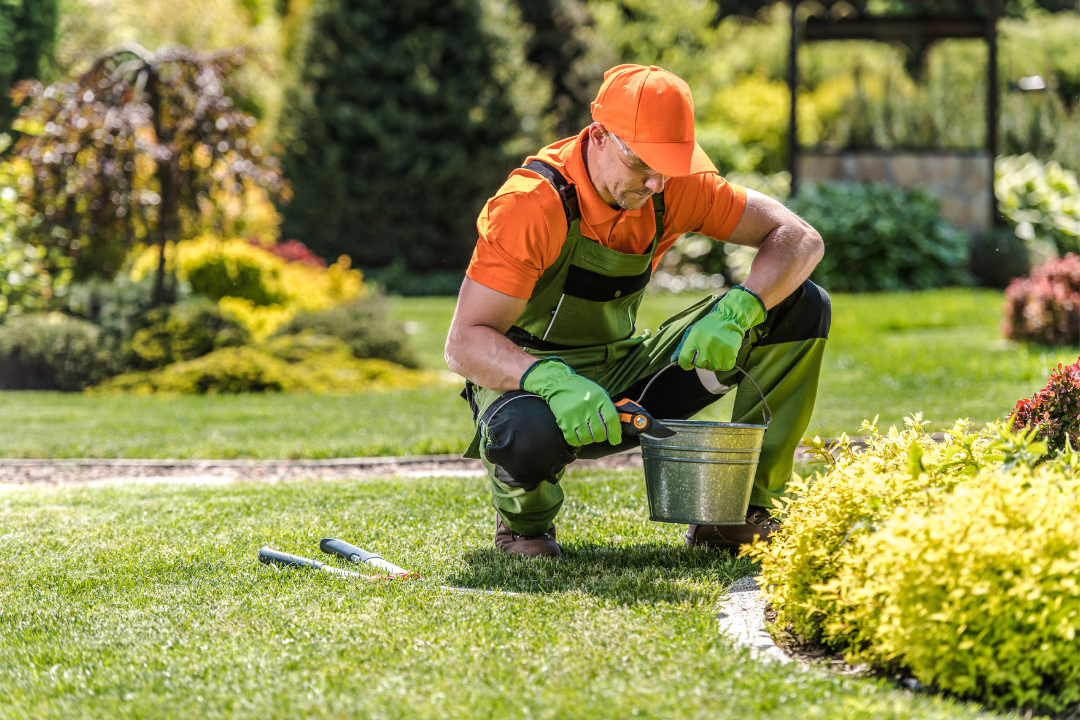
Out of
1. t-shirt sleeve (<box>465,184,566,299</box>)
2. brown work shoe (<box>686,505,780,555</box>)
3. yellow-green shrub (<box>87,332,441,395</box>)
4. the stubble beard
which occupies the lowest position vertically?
yellow-green shrub (<box>87,332,441,395</box>)

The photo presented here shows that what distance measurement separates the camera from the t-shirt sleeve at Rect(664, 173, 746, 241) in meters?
3.44

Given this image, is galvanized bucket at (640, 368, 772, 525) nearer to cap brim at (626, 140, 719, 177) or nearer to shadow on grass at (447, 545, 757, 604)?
→ shadow on grass at (447, 545, 757, 604)

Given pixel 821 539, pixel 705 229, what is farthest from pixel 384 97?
pixel 821 539

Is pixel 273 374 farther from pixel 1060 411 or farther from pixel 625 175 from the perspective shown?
pixel 1060 411

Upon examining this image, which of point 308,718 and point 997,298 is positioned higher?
point 308,718

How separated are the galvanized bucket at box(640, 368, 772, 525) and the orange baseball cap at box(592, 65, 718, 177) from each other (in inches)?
31.4

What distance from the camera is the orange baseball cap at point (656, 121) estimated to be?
9.88ft

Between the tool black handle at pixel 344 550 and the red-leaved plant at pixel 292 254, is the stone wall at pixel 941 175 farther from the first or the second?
the tool black handle at pixel 344 550

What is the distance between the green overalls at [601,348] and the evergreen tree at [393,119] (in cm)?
1453

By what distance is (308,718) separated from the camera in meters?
2.11

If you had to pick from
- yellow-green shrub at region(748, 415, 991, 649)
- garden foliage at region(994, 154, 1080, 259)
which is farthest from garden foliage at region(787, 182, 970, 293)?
yellow-green shrub at region(748, 415, 991, 649)

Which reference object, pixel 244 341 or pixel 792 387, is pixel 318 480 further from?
pixel 244 341

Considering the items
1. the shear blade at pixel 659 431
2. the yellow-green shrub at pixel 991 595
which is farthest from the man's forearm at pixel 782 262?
the yellow-green shrub at pixel 991 595

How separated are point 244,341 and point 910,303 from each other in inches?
288
